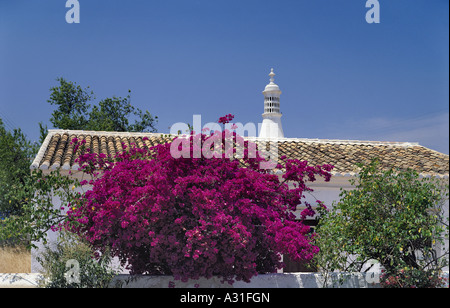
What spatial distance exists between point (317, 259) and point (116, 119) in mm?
23983

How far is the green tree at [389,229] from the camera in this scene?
9.41 meters

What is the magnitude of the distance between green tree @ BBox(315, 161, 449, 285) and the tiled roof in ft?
12.1

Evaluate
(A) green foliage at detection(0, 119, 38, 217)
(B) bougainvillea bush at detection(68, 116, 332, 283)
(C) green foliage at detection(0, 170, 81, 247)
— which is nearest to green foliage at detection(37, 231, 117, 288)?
(B) bougainvillea bush at detection(68, 116, 332, 283)

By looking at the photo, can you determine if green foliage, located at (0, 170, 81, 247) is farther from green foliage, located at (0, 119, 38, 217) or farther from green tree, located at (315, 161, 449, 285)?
green foliage, located at (0, 119, 38, 217)

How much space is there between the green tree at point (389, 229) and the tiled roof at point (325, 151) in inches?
146

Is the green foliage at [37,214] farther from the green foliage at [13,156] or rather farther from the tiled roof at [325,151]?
the green foliage at [13,156]

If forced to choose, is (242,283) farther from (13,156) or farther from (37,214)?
(13,156)

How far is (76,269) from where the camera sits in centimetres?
870

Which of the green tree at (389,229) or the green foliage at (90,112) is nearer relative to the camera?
the green tree at (389,229)

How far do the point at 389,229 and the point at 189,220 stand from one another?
13.0 feet

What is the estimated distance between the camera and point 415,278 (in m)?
9.51

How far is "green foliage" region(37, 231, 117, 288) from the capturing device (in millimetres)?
8688

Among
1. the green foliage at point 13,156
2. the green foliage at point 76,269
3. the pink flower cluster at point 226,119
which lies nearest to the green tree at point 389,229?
the pink flower cluster at point 226,119
